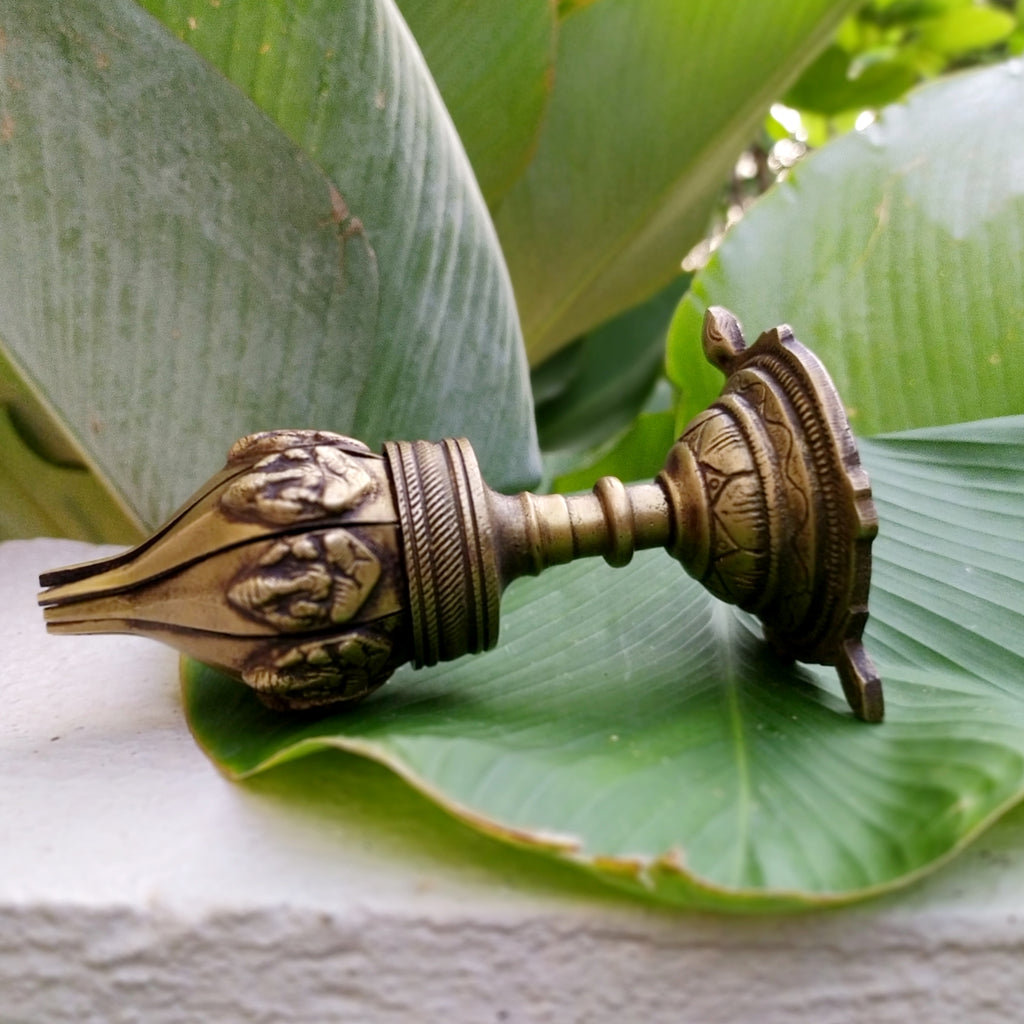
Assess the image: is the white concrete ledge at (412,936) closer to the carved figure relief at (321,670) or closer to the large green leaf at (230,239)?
the carved figure relief at (321,670)

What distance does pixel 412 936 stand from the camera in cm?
43

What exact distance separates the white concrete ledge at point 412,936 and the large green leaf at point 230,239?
0.29m

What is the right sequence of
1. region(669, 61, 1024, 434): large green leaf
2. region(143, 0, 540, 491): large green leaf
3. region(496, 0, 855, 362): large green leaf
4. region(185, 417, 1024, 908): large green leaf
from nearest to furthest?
region(185, 417, 1024, 908): large green leaf
region(143, 0, 540, 491): large green leaf
region(669, 61, 1024, 434): large green leaf
region(496, 0, 855, 362): large green leaf

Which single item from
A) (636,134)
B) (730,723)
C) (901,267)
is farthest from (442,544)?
(636,134)

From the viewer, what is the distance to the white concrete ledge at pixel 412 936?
0.43m

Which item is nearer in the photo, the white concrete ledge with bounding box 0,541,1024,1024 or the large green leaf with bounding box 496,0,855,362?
the white concrete ledge with bounding box 0,541,1024,1024

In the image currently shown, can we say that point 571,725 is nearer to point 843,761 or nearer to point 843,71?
point 843,761

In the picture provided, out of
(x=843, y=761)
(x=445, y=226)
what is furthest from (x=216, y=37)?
(x=843, y=761)

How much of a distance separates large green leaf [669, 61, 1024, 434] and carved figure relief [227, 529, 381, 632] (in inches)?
16.2

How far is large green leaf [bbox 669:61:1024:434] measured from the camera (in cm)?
69

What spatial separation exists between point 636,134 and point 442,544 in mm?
721

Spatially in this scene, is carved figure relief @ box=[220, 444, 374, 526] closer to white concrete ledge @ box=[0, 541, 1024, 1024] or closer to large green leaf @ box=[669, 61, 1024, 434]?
white concrete ledge @ box=[0, 541, 1024, 1024]

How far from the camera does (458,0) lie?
0.74 metres

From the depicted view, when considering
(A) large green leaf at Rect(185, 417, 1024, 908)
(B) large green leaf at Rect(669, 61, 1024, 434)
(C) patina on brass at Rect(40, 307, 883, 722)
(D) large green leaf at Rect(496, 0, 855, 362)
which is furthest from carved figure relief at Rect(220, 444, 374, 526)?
(D) large green leaf at Rect(496, 0, 855, 362)
